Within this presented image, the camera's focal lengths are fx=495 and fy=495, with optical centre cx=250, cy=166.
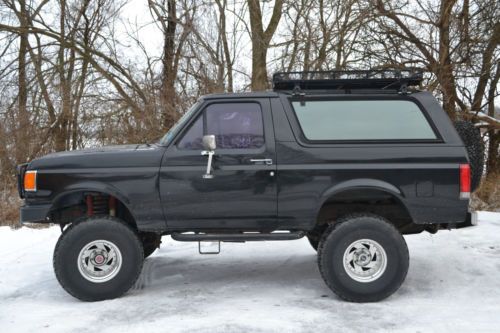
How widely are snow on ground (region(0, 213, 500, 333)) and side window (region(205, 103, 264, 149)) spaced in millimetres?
1472

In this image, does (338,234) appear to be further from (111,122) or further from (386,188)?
(111,122)

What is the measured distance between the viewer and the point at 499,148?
42.7 feet

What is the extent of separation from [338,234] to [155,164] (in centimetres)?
183

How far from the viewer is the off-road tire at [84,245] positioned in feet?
15.0

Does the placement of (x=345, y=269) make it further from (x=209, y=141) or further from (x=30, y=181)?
(x=30, y=181)

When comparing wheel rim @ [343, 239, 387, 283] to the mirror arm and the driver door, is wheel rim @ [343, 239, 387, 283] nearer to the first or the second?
the driver door

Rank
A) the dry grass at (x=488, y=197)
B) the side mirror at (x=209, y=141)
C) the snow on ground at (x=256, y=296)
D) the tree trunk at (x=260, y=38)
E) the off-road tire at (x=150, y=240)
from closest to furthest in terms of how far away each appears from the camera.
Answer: the snow on ground at (x=256, y=296), the side mirror at (x=209, y=141), the off-road tire at (x=150, y=240), the dry grass at (x=488, y=197), the tree trunk at (x=260, y=38)

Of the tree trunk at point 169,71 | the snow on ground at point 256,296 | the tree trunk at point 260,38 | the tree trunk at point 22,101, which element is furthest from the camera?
the tree trunk at point 22,101

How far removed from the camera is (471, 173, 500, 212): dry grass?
968 cm

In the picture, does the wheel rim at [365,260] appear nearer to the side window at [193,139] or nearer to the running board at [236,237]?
the running board at [236,237]

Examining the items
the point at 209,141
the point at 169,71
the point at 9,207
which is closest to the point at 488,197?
the point at 209,141

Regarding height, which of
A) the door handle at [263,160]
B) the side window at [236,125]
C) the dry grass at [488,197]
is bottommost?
the dry grass at [488,197]

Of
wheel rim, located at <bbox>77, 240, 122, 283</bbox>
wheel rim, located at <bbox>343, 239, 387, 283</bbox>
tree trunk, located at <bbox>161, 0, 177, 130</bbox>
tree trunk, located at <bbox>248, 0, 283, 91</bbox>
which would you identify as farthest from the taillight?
tree trunk, located at <bbox>161, 0, 177, 130</bbox>

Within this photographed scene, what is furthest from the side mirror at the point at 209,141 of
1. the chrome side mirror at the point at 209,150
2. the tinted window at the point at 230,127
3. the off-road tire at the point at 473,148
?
the off-road tire at the point at 473,148
